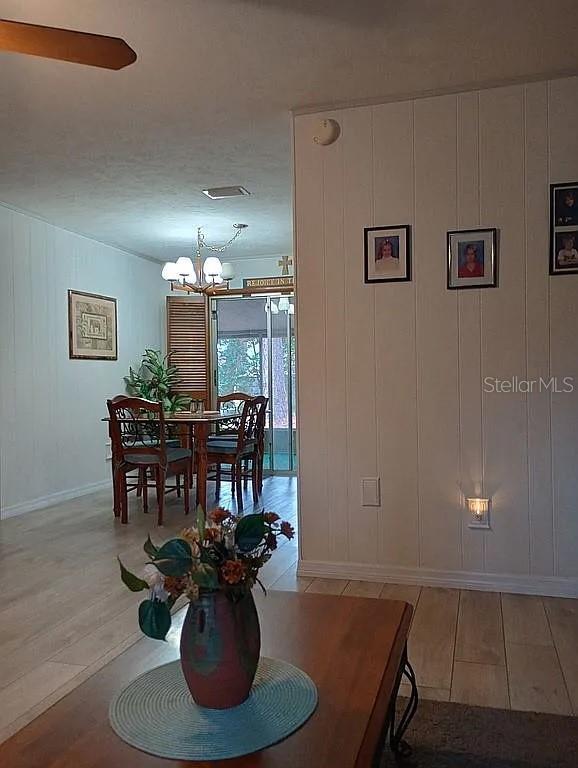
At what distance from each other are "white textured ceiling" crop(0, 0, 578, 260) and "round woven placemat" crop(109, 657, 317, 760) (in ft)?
7.70

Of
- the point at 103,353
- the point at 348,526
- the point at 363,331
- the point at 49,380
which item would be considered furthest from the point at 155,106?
the point at 103,353

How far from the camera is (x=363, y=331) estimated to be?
3.56 meters

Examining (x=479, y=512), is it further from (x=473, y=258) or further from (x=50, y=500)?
(x=50, y=500)

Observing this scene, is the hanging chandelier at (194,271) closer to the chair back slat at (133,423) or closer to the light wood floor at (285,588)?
the chair back slat at (133,423)

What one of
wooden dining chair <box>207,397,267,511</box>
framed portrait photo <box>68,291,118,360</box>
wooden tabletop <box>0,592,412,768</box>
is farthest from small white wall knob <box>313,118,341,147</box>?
framed portrait photo <box>68,291,118,360</box>

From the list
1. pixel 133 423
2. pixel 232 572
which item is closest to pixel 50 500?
pixel 133 423

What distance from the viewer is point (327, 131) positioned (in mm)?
3525

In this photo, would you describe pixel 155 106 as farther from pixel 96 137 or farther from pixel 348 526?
pixel 348 526

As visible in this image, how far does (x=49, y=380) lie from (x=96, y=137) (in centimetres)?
268

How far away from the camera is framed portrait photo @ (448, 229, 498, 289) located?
3.34 m

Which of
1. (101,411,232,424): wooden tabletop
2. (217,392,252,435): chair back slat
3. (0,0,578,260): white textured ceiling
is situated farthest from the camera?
(217,392,252,435): chair back slat

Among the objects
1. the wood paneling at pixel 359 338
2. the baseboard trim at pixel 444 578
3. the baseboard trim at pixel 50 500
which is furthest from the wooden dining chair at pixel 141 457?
the wood paneling at pixel 359 338

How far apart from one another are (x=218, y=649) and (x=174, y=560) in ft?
0.64

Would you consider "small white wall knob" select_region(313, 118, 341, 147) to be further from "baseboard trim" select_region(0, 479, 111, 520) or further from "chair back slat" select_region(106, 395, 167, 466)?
"baseboard trim" select_region(0, 479, 111, 520)
